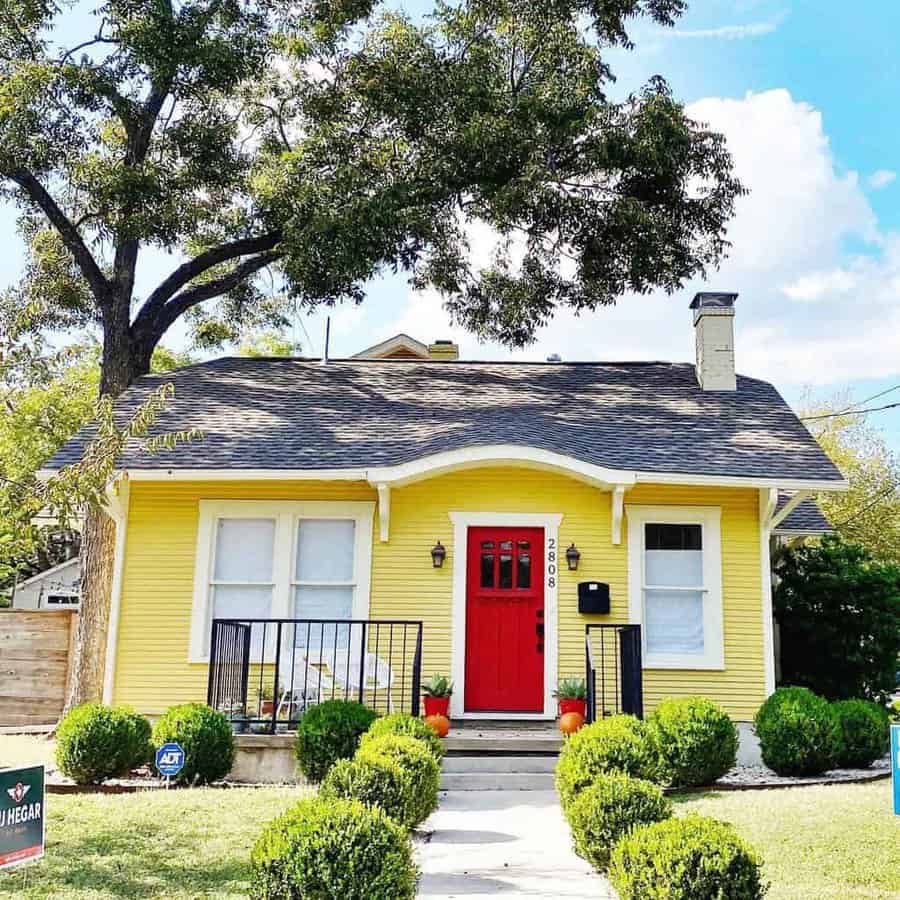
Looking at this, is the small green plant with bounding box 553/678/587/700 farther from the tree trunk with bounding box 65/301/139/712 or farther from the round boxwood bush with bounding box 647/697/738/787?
the tree trunk with bounding box 65/301/139/712

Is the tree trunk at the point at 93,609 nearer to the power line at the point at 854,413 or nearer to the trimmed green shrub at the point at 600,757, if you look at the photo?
the trimmed green shrub at the point at 600,757

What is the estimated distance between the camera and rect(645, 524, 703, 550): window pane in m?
9.98

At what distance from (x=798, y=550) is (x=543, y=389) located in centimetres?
411

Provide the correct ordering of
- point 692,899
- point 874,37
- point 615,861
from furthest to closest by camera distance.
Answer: point 874,37 < point 615,861 < point 692,899

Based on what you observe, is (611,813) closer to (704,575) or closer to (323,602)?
(704,575)

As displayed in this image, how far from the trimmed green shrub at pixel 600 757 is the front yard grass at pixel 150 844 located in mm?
1935

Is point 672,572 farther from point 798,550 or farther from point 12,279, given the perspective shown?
point 12,279

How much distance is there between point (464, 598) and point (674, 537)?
2.39 meters

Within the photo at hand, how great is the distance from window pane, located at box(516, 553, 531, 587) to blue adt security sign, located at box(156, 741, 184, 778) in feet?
13.4

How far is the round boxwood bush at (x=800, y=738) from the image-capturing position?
309 inches

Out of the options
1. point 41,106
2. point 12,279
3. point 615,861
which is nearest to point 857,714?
point 615,861

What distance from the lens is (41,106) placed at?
13.2m

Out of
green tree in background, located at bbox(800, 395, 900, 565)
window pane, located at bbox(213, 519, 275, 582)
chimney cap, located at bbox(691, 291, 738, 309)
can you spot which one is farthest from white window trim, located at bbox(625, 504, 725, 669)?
green tree in background, located at bbox(800, 395, 900, 565)

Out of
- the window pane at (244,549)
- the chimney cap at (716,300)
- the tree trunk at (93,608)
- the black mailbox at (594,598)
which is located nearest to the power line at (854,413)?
the chimney cap at (716,300)
